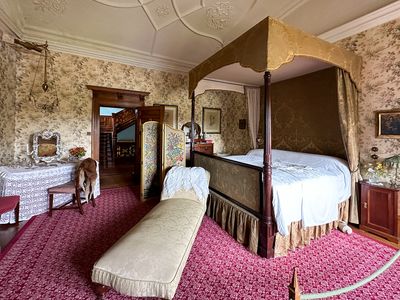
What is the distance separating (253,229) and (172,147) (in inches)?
81.5

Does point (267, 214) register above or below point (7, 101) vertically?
below

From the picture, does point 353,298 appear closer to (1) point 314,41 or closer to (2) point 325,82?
(1) point 314,41

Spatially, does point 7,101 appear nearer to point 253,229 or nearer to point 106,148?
point 253,229

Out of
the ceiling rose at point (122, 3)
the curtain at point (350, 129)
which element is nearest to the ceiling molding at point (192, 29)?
the ceiling rose at point (122, 3)

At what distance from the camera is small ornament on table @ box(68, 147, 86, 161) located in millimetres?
4059

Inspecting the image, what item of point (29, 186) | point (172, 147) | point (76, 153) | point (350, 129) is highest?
point (350, 129)

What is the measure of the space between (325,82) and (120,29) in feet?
13.8

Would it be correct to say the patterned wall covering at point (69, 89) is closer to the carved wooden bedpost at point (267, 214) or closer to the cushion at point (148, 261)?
the cushion at point (148, 261)

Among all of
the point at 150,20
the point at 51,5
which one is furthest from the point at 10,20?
the point at 150,20

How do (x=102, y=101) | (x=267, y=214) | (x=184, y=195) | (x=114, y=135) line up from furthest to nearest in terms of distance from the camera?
(x=114, y=135)
(x=102, y=101)
(x=184, y=195)
(x=267, y=214)

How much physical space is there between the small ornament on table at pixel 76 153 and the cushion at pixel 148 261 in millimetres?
3000

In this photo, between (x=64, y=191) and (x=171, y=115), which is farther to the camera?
(x=171, y=115)

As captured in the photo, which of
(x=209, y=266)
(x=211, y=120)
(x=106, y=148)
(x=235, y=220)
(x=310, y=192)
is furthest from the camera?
(x=106, y=148)

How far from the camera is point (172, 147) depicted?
12.2 feet
